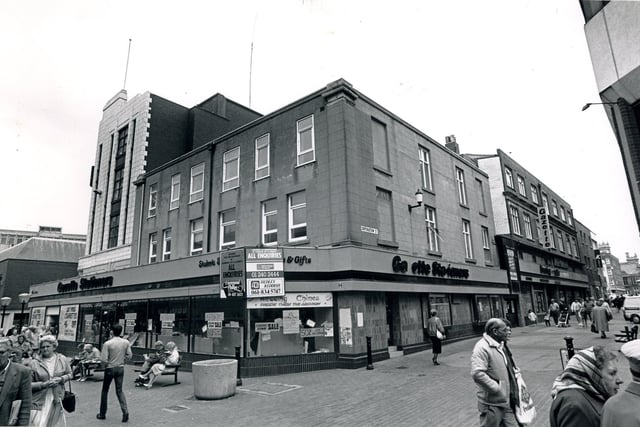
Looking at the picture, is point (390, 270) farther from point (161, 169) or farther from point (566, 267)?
point (566, 267)

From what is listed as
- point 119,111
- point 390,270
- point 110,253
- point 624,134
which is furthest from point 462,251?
point 119,111

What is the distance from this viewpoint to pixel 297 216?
17.8 metres

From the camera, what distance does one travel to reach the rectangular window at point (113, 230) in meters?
30.8

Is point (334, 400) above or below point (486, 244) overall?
below

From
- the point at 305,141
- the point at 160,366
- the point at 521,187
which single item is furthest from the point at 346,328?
the point at 521,187

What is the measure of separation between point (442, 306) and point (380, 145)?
937cm

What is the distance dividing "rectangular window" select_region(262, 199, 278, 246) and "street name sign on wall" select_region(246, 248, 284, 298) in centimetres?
382

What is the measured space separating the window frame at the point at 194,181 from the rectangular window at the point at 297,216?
727 cm

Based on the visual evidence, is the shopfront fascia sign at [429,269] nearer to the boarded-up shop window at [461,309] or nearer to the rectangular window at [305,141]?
Answer: the boarded-up shop window at [461,309]

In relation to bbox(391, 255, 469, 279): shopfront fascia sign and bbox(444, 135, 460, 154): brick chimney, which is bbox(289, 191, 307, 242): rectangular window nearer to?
bbox(391, 255, 469, 279): shopfront fascia sign

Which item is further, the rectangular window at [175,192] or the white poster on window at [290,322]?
the rectangular window at [175,192]

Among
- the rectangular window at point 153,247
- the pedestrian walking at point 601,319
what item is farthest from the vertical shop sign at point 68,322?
the pedestrian walking at point 601,319

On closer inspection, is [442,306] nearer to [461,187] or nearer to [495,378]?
[461,187]

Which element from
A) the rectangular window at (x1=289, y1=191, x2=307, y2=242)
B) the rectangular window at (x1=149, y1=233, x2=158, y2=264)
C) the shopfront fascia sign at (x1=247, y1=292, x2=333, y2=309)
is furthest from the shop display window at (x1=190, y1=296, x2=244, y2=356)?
the rectangular window at (x1=149, y1=233, x2=158, y2=264)
